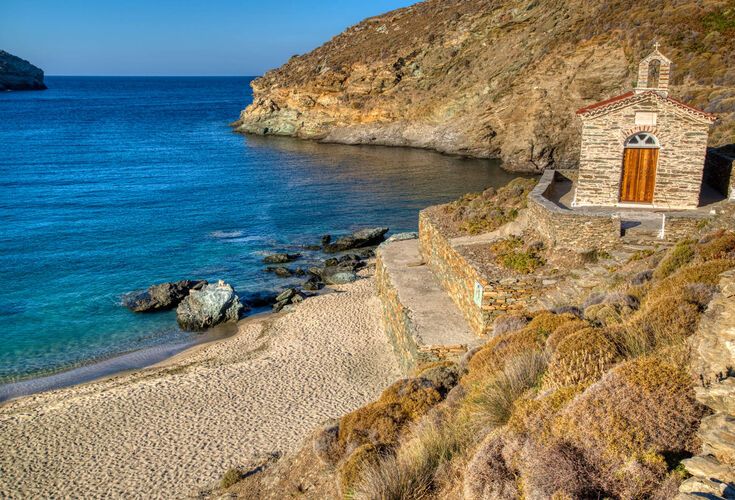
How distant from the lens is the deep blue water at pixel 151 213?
24984 mm

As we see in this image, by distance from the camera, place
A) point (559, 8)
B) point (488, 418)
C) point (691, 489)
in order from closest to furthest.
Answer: point (691, 489), point (488, 418), point (559, 8)

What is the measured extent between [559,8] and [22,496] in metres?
64.1

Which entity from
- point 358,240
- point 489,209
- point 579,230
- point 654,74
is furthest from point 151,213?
point 654,74

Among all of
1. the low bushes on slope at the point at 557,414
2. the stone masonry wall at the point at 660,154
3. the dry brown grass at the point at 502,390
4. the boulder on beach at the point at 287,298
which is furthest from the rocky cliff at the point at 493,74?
the dry brown grass at the point at 502,390

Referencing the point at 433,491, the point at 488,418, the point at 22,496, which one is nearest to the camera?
the point at 433,491

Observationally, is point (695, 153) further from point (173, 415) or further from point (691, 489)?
point (173, 415)

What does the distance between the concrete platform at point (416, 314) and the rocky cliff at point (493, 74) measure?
62.8 ft

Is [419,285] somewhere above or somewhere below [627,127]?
below

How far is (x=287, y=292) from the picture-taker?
2730 centimetres

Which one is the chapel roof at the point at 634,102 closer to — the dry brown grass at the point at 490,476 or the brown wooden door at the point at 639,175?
the brown wooden door at the point at 639,175

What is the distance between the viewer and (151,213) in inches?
1657

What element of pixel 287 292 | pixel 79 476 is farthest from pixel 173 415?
pixel 287 292

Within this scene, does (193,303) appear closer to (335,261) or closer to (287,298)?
(287,298)

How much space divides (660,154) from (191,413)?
16571mm
